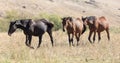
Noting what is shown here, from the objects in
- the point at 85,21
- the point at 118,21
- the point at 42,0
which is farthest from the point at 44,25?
the point at 42,0

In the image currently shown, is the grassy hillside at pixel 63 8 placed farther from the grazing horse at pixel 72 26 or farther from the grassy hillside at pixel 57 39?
the grazing horse at pixel 72 26

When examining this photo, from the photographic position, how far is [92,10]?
110m

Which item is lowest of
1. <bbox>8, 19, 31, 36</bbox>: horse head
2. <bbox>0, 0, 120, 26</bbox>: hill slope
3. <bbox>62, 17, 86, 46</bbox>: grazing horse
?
<bbox>0, 0, 120, 26</bbox>: hill slope

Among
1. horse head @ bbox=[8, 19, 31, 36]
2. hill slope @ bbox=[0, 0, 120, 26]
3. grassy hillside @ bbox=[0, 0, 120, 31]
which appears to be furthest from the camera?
hill slope @ bbox=[0, 0, 120, 26]

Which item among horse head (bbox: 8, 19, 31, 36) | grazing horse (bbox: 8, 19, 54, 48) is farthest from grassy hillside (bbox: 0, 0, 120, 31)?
horse head (bbox: 8, 19, 31, 36)

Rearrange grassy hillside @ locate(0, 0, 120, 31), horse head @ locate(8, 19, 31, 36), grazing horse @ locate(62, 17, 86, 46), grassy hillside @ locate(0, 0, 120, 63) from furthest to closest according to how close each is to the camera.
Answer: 1. grassy hillside @ locate(0, 0, 120, 31)
2. grazing horse @ locate(62, 17, 86, 46)
3. horse head @ locate(8, 19, 31, 36)
4. grassy hillside @ locate(0, 0, 120, 63)

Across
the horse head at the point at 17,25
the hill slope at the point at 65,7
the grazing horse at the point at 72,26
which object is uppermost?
the horse head at the point at 17,25

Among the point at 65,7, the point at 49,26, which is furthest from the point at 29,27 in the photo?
the point at 65,7

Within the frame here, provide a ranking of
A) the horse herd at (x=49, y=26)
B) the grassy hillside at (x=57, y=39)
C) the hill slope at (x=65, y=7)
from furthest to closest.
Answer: the hill slope at (x=65, y=7) < the horse herd at (x=49, y=26) < the grassy hillside at (x=57, y=39)

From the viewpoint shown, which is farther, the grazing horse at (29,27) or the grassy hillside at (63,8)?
the grassy hillside at (63,8)

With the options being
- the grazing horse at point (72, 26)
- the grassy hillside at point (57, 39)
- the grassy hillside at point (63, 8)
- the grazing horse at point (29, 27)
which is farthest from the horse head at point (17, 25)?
the grassy hillside at point (63, 8)

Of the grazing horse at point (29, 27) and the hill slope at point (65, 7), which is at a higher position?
the grazing horse at point (29, 27)

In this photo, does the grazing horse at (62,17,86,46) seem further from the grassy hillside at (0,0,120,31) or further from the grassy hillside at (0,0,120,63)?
the grassy hillside at (0,0,120,31)

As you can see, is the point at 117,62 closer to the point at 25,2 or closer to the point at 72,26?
the point at 72,26
